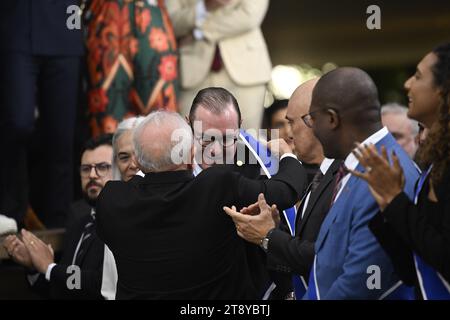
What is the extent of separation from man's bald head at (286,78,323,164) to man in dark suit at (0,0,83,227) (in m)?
1.92

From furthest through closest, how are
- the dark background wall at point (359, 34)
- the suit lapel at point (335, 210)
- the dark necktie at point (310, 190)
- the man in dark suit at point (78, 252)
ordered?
the dark background wall at point (359, 34)
the man in dark suit at point (78, 252)
the dark necktie at point (310, 190)
the suit lapel at point (335, 210)

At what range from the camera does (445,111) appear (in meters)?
2.77

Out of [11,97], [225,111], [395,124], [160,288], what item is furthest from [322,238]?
[395,124]

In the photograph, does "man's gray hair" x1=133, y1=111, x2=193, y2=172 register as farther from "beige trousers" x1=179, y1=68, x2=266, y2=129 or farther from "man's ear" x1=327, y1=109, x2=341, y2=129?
"beige trousers" x1=179, y1=68, x2=266, y2=129

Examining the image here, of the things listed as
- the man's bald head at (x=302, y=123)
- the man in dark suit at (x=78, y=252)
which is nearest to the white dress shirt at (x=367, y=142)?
the man's bald head at (x=302, y=123)

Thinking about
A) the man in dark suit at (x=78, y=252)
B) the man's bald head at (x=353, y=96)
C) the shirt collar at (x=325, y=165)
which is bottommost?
the man in dark suit at (x=78, y=252)

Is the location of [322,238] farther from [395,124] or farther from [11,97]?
[395,124]

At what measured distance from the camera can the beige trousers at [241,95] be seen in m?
5.53

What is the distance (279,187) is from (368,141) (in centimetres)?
50

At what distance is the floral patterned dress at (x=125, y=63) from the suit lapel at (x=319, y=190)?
2.30 metres

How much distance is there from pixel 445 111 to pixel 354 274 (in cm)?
54

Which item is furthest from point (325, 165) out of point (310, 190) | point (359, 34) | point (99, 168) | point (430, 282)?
point (359, 34)

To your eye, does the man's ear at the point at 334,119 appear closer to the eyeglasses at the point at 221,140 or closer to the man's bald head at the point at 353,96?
the man's bald head at the point at 353,96
